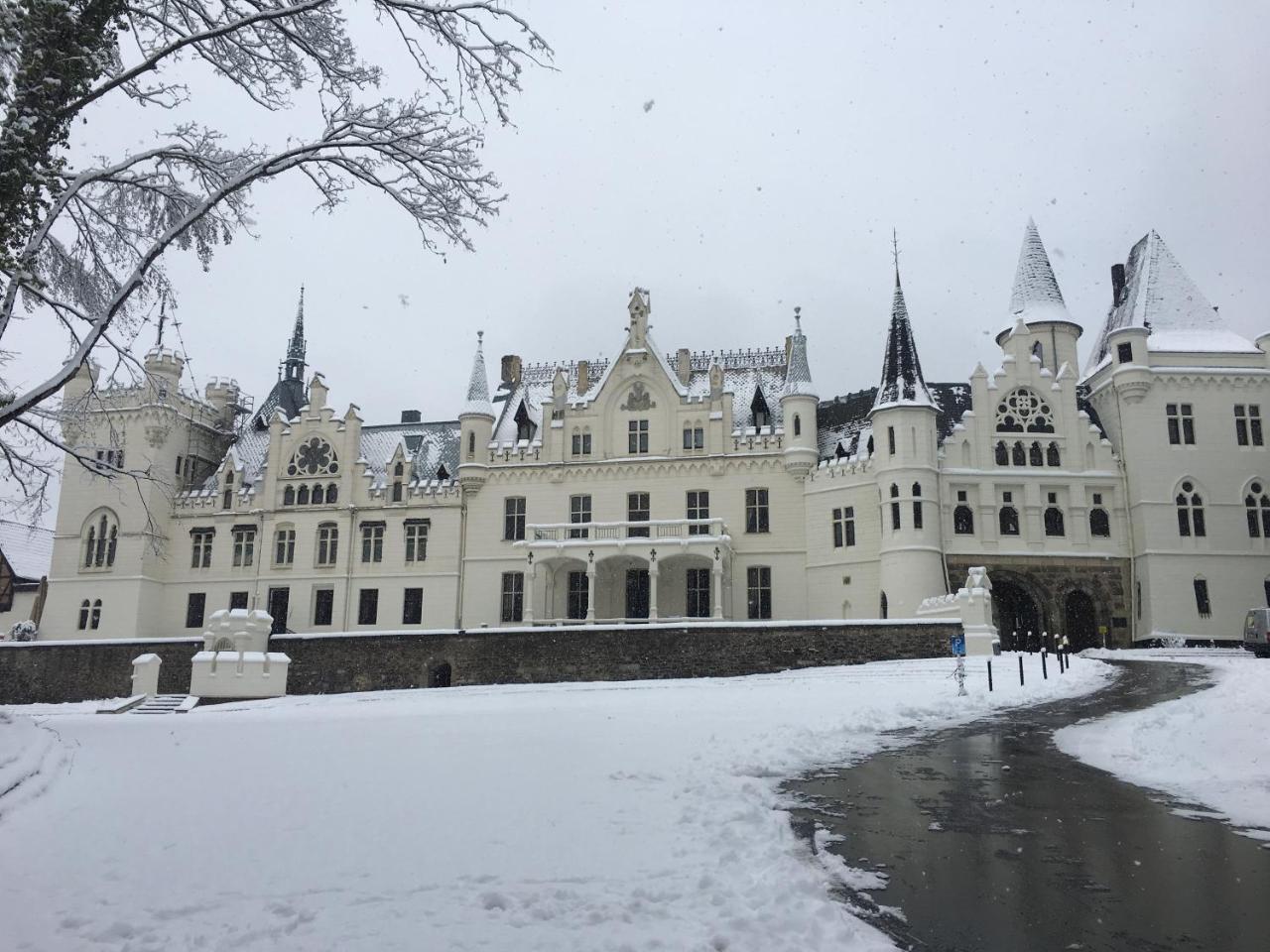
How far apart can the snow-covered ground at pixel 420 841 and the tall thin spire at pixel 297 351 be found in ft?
142

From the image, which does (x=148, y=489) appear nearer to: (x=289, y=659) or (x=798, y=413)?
(x=289, y=659)

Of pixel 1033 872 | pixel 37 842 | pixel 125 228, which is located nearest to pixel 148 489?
pixel 125 228

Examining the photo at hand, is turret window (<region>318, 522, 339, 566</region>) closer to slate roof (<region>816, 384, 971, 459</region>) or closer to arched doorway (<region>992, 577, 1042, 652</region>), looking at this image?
slate roof (<region>816, 384, 971, 459</region>)

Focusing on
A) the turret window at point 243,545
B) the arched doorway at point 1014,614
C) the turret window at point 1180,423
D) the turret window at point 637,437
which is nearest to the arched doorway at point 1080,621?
the arched doorway at point 1014,614

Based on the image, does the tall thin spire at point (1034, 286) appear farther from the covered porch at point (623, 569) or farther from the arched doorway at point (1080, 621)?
the covered porch at point (623, 569)

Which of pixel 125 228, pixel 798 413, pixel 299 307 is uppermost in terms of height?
pixel 299 307

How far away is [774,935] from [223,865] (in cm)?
364

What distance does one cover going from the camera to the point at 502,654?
32312 mm

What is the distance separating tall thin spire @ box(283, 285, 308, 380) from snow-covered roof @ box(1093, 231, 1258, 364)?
40.7 meters

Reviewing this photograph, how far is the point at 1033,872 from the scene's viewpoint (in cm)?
686

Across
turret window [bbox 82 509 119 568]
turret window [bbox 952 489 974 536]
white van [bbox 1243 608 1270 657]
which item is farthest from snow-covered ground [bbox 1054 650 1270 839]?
turret window [bbox 82 509 119 568]

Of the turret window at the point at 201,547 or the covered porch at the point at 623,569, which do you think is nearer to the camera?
the covered porch at the point at 623,569

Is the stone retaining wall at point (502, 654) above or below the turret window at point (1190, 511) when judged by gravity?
below

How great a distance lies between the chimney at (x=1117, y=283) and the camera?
144 feet
